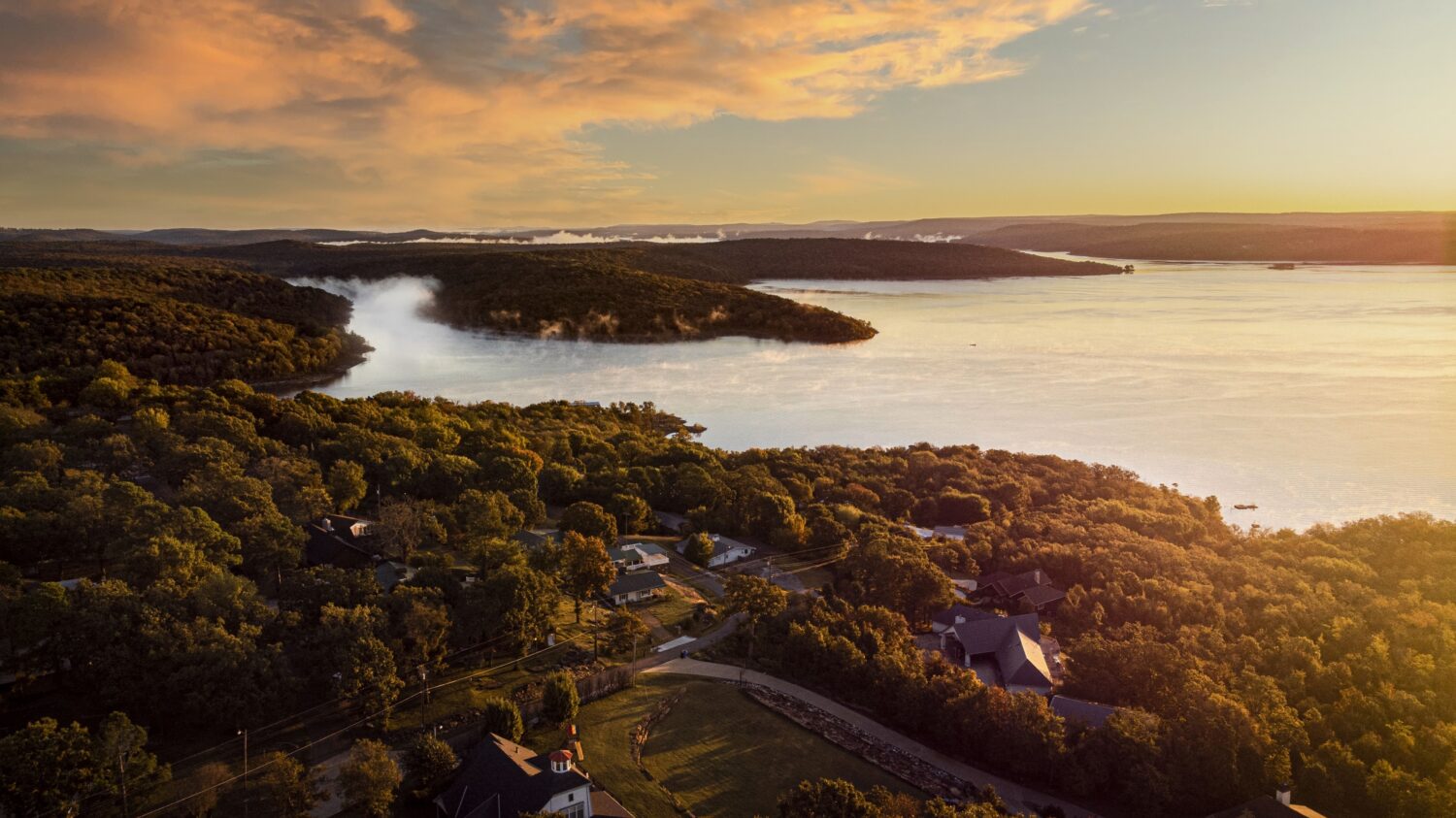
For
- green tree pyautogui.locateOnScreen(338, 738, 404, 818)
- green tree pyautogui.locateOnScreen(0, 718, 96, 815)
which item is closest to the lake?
green tree pyautogui.locateOnScreen(338, 738, 404, 818)

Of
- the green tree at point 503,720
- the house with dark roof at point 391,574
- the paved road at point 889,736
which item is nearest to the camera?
the paved road at point 889,736

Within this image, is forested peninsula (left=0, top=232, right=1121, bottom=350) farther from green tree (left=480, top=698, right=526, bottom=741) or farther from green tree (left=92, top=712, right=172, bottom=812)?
green tree (left=480, top=698, right=526, bottom=741)

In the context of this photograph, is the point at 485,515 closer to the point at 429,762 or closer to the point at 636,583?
the point at 636,583

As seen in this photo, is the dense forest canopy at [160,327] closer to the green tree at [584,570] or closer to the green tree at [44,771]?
the green tree at [584,570]

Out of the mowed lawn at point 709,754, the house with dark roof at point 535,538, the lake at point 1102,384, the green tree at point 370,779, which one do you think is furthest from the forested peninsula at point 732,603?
the lake at point 1102,384

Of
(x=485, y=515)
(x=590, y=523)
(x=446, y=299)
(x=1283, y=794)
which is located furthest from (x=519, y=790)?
(x=446, y=299)

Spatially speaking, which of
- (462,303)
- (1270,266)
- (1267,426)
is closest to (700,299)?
(462,303)
